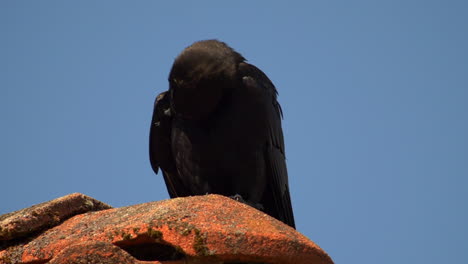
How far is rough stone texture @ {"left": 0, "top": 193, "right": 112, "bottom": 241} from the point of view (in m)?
3.42

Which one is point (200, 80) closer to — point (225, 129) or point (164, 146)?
point (225, 129)

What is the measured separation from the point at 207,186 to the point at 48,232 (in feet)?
8.75

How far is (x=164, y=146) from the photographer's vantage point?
6.49m

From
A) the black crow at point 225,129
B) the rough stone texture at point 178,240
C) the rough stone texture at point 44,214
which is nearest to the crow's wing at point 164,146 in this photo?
the black crow at point 225,129

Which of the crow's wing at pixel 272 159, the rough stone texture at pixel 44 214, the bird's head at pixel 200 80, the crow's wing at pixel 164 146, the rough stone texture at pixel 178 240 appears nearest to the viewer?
the rough stone texture at pixel 178 240

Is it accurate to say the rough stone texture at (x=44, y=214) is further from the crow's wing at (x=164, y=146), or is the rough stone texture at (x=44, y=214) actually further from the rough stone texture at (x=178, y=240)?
the crow's wing at (x=164, y=146)

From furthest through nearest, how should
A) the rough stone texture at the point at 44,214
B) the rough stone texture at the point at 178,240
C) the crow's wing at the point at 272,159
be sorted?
the crow's wing at the point at 272,159 → the rough stone texture at the point at 44,214 → the rough stone texture at the point at 178,240

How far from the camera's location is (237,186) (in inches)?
235

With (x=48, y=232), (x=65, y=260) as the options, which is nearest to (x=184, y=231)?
(x=65, y=260)

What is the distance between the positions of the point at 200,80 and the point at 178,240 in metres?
2.95

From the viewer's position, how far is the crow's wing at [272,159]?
607cm

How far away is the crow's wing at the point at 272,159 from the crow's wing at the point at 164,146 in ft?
2.57

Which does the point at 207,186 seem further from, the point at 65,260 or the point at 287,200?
the point at 65,260

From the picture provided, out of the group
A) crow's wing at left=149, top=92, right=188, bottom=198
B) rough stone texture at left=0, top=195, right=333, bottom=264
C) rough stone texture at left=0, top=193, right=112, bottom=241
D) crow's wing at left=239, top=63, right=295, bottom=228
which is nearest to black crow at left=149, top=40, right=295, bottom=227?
crow's wing at left=239, top=63, right=295, bottom=228
